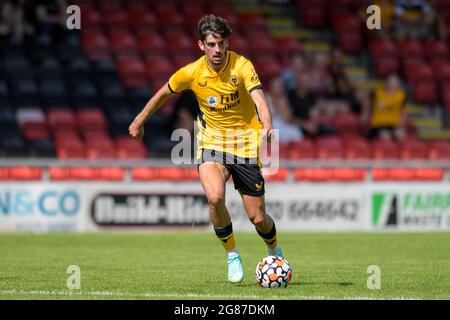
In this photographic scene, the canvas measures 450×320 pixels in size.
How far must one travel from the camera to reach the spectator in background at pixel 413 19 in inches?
979

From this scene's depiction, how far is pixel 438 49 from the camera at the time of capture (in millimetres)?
24344

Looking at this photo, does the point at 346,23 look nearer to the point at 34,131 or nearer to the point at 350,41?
the point at 350,41

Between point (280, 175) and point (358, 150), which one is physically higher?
point (358, 150)

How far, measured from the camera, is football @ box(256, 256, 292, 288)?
9617 mm

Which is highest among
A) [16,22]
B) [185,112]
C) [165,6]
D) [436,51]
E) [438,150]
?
[165,6]

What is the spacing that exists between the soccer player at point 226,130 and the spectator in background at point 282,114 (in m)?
9.85

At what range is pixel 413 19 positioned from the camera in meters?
25.5

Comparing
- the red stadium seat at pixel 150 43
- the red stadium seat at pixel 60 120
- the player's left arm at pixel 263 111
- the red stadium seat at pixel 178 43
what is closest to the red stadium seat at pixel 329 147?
the red stadium seat at pixel 178 43

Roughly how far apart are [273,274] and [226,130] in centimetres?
151

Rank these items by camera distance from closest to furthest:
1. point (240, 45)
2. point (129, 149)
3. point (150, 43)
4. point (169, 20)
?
point (129, 149) < point (150, 43) < point (240, 45) < point (169, 20)

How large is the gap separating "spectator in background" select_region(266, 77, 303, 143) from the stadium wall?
79.6 inches

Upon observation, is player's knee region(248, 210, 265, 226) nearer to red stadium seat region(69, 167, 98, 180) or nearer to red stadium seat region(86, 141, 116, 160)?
red stadium seat region(69, 167, 98, 180)

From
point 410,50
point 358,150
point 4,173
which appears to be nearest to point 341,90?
point 358,150

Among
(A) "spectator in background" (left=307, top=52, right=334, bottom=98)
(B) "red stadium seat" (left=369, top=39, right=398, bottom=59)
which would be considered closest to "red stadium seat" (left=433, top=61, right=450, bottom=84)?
(B) "red stadium seat" (left=369, top=39, right=398, bottom=59)
